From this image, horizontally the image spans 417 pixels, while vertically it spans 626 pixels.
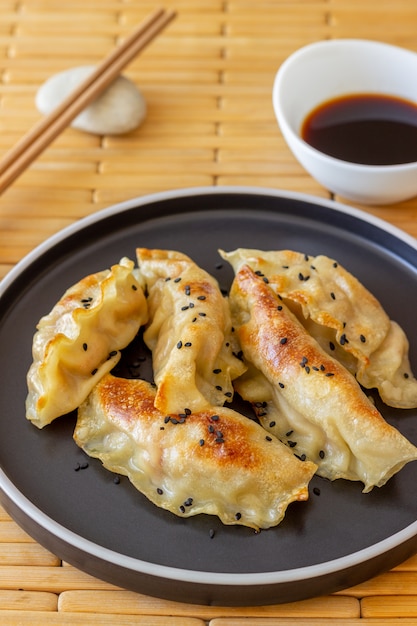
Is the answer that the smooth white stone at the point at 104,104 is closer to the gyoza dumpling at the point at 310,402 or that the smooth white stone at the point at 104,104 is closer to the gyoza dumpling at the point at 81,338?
the gyoza dumpling at the point at 81,338

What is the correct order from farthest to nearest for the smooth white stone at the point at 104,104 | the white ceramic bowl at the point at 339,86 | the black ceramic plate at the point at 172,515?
1. the smooth white stone at the point at 104,104
2. the white ceramic bowl at the point at 339,86
3. the black ceramic plate at the point at 172,515

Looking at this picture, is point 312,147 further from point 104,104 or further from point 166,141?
point 104,104

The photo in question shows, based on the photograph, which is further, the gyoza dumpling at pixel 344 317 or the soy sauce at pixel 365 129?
the soy sauce at pixel 365 129

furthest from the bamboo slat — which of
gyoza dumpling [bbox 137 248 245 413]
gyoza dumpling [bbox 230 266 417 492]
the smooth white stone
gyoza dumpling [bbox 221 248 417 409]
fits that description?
the smooth white stone

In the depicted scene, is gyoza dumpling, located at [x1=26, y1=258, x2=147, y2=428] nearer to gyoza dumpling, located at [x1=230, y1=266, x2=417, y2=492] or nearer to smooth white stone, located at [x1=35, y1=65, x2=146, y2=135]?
gyoza dumpling, located at [x1=230, y1=266, x2=417, y2=492]

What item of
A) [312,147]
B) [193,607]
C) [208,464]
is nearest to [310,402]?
[208,464]

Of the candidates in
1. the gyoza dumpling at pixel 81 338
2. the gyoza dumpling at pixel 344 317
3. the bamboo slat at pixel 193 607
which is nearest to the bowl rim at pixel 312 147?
the gyoza dumpling at pixel 344 317
